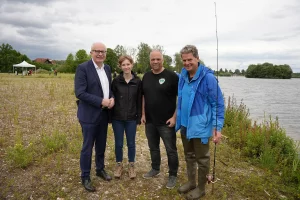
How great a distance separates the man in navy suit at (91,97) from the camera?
3.63 m

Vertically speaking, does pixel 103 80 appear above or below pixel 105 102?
above

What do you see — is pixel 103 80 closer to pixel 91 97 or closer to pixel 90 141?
pixel 91 97

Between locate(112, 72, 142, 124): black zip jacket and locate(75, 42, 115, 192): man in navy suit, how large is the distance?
15 centimetres

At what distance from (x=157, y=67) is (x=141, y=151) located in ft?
9.42

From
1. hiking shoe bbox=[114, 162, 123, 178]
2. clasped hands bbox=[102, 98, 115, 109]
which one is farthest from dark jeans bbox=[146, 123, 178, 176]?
clasped hands bbox=[102, 98, 115, 109]

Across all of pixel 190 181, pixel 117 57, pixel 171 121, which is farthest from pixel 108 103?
pixel 117 57

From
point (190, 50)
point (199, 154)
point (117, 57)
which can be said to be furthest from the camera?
point (117, 57)

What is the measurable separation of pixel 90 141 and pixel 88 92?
0.86m

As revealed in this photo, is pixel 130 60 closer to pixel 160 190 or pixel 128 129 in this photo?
pixel 128 129

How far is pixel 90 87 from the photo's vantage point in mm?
3738

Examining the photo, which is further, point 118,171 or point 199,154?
point 118,171

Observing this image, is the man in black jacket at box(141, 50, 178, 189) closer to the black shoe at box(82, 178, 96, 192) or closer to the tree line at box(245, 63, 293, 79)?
the black shoe at box(82, 178, 96, 192)

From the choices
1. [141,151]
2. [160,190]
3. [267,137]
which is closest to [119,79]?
[160,190]

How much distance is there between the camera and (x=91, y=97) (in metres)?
3.59
